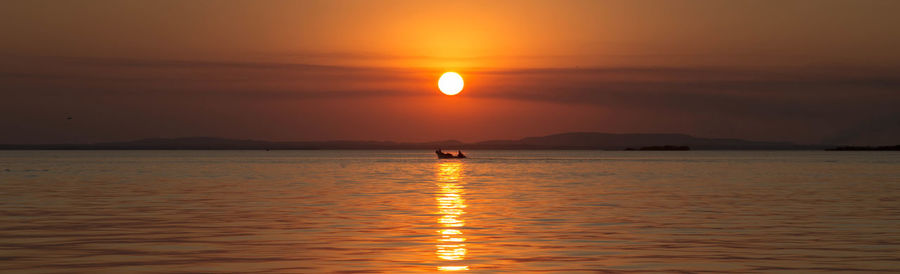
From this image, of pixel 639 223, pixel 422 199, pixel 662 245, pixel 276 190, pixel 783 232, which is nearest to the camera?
pixel 662 245

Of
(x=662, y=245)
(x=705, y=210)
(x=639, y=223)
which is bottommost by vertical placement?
(x=662, y=245)

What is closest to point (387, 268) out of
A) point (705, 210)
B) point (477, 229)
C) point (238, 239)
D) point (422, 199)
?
point (238, 239)

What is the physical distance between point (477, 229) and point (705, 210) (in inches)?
481

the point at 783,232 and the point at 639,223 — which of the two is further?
the point at 639,223

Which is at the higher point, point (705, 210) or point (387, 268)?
point (705, 210)

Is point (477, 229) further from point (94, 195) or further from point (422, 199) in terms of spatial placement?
point (94, 195)

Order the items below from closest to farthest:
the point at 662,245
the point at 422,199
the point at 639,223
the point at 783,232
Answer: the point at 662,245 < the point at 783,232 < the point at 639,223 < the point at 422,199

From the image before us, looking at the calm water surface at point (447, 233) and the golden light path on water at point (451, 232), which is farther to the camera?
the golden light path on water at point (451, 232)


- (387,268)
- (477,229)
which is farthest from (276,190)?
(387,268)

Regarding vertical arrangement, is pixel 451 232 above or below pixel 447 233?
above

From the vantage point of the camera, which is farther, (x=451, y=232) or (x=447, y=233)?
(x=451, y=232)

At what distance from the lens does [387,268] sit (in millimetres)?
20453

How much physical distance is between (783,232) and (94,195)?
33.1 meters

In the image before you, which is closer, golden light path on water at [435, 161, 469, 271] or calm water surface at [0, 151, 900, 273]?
calm water surface at [0, 151, 900, 273]
